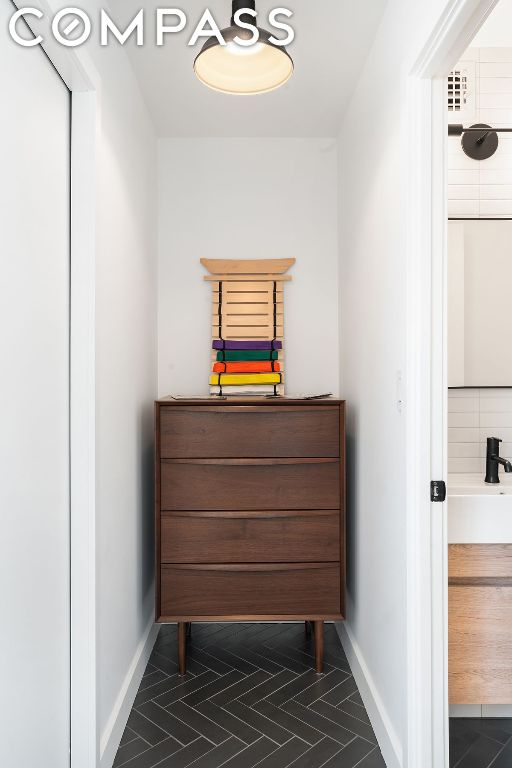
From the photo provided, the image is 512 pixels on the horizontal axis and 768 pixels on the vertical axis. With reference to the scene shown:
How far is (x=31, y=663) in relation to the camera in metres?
1.46

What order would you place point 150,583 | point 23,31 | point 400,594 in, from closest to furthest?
point 23,31, point 400,594, point 150,583

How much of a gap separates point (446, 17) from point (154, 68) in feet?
4.72

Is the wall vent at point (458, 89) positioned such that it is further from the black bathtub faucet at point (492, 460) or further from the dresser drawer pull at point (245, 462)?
the dresser drawer pull at point (245, 462)

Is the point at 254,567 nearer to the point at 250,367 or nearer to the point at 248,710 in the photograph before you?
the point at 248,710

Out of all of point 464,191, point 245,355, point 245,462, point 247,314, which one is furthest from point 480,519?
point 247,314

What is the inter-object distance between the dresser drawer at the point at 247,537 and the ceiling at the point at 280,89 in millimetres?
1925

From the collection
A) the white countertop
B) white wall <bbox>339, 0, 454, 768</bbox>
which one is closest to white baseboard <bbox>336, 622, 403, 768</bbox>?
white wall <bbox>339, 0, 454, 768</bbox>

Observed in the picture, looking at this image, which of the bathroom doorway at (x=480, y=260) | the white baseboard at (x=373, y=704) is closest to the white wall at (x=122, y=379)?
the white baseboard at (x=373, y=704)

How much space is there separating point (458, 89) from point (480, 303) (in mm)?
956


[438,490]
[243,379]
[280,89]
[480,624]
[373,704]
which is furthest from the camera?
[243,379]

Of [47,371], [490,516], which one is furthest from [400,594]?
[47,371]

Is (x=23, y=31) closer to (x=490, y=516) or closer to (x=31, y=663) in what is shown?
(x=31, y=663)

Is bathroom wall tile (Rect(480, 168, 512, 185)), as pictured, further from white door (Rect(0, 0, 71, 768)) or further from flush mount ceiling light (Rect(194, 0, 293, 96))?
white door (Rect(0, 0, 71, 768))

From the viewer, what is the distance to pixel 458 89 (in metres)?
2.57
